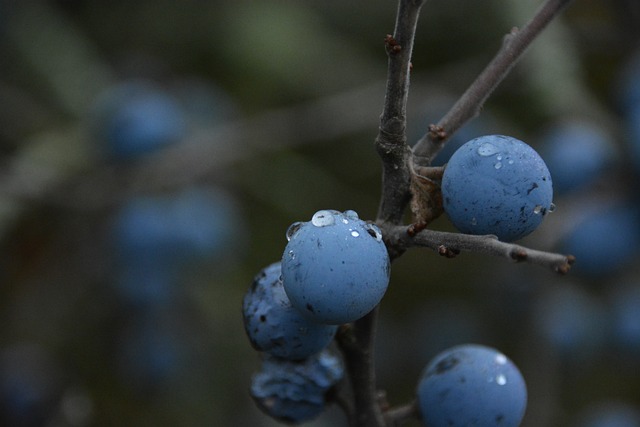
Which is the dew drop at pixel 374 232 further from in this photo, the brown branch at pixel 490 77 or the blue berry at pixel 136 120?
the blue berry at pixel 136 120

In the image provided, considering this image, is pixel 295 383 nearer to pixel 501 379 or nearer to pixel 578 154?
pixel 501 379

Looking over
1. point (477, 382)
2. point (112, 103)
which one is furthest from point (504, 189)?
point (112, 103)

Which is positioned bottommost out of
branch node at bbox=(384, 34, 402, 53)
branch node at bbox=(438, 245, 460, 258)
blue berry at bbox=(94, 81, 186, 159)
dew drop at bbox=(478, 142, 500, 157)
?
branch node at bbox=(438, 245, 460, 258)

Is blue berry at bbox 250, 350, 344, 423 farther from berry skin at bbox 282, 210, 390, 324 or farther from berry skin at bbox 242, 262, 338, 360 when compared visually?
berry skin at bbox 282, 210, 390, 324

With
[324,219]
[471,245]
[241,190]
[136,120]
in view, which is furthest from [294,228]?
[241,190]

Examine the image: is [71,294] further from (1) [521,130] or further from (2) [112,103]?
(1) [521,130]

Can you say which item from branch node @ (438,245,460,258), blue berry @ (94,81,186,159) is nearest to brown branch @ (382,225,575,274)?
branch node @ (438,245,460,258)
